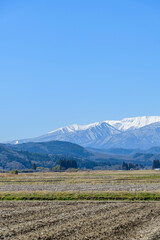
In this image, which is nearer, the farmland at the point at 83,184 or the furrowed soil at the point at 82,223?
the furrowed soil at the point at 82,223

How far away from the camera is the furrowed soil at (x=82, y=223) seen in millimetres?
29562

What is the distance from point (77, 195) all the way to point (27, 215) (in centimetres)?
2194

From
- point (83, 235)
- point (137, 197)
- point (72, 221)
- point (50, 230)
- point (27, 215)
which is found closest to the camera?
point (83, 235)

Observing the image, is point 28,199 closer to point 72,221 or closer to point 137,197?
point 137,197

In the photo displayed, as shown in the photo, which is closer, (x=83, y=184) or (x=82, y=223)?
(x=82, y=223)

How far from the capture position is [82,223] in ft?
113

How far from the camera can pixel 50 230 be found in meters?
31.3

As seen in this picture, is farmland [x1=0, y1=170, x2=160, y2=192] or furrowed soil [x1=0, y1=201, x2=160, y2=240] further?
farmland [x1=0, y1=170, x2=160, y2=192]

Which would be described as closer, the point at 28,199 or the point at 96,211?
the point at 96,211

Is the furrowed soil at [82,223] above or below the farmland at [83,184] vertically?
below

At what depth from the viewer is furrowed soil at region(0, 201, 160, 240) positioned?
2956 centimetres

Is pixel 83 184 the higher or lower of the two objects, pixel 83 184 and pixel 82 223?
the higher

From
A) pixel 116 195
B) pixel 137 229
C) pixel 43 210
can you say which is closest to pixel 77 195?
pixel 116 195

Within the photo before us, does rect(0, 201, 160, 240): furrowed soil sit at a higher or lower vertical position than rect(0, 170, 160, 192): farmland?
lower
